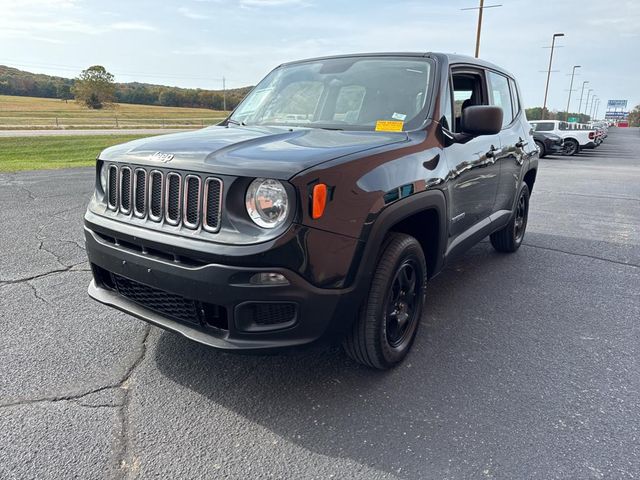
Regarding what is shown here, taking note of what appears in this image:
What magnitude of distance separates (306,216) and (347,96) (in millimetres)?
1715

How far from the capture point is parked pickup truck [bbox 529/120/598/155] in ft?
71.7

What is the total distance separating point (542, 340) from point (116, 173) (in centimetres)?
295

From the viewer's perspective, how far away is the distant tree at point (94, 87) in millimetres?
62219

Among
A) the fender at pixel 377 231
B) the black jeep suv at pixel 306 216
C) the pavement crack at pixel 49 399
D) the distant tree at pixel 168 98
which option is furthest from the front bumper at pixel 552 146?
the distant tree at pixel 168 98

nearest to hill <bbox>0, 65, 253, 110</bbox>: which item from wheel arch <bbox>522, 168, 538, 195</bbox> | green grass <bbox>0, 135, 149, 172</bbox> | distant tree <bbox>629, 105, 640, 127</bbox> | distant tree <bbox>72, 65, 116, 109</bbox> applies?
distant tree <bbox>72, 65, 116, 109</bbox>

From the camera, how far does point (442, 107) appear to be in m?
3.25

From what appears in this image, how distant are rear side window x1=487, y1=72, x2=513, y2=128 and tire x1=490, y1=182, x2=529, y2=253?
85 centimetres

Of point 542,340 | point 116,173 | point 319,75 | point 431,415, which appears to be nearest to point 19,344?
point 116,173

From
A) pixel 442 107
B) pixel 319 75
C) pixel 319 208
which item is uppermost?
pixel 319 75

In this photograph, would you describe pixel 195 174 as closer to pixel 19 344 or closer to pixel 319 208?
pixel 319 208

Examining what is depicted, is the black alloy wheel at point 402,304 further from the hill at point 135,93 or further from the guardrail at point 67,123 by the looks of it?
the hill at point 135,93

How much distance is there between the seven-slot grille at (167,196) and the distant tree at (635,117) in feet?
506

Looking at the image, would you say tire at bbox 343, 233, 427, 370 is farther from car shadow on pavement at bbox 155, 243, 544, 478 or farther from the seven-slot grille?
the seven-slot grille

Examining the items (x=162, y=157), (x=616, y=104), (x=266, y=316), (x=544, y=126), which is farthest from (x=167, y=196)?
(x=616, y=104)
